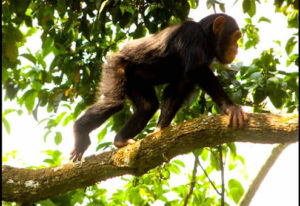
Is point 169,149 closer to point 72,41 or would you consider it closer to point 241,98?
point 241,98

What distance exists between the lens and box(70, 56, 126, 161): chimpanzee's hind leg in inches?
218

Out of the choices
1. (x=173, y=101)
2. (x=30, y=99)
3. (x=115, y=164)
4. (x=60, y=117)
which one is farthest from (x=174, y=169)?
(x=30, y=99)

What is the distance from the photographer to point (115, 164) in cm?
442

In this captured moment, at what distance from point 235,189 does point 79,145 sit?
2218 millimetres

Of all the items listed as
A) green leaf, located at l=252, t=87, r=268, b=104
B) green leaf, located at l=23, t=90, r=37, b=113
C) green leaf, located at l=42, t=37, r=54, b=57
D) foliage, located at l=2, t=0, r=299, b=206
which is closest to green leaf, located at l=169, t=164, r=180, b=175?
foliage, located at l=2, t=0, r=299, b=206

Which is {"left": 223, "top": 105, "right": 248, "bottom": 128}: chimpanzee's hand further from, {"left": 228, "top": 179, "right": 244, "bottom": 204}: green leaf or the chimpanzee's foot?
{"left": 228, "top": 179, "right": 244, "bottom": 204}: green leaf

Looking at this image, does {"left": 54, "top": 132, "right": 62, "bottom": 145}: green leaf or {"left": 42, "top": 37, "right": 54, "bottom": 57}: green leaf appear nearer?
{"left": 42, "top": 37, "right": 54, "bottom": 57}: green leaf

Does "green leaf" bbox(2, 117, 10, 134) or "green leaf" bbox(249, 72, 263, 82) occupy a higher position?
"green leaf" bbox(2, 117, 10, 134)

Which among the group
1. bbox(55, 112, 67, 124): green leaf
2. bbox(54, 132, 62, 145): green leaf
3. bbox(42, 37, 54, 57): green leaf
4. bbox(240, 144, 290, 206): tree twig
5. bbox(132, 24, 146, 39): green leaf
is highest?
bbox(42, 37, 54, 57): green leaf

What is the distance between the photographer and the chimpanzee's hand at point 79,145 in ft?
18.4

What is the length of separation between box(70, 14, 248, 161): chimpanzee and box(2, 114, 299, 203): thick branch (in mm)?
855

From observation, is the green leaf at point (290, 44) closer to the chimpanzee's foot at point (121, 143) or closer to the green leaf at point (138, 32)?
the green leaf at point (138, 32)

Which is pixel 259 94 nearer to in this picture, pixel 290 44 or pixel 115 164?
pixel 290 44

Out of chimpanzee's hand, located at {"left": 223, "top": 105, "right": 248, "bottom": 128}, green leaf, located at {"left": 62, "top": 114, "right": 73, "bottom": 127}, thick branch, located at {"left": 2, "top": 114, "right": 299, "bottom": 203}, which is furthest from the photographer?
green leaf, located at {"left": 62, "top": 114, "right": 73, "bottom": 127}
